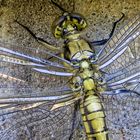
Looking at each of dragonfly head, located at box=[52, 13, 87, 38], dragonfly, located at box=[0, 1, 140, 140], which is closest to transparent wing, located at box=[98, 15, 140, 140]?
dragonfly, located at box=[0, 1, 140, 140]

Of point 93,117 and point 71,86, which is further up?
point 71,86

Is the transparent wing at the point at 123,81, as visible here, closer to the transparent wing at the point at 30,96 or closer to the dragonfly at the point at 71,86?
the dragonfly at the point at 71,86

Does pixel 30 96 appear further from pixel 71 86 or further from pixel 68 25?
pixel 68 25

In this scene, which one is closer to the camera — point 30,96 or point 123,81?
point 30,96

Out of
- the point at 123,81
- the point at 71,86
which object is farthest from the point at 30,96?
the point at 123,81

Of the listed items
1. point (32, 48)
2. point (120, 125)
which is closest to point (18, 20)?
point (32, 48)

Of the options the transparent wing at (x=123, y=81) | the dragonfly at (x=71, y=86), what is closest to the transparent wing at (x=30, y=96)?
the dragonfly at (x=71, y=86)
